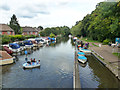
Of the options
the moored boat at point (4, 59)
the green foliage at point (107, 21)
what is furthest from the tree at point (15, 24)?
the moored boat at point (4, 59)

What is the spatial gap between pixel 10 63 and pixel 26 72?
19.7 ft

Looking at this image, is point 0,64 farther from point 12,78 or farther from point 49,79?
point 49,79

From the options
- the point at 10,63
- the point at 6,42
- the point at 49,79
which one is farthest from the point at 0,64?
the point at 6,42

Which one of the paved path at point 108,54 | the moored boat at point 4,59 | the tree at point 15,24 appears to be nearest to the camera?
the paved path at point 108,54

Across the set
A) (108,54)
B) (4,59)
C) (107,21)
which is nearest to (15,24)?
(4,59)

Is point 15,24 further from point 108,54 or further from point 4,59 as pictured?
point 108,54

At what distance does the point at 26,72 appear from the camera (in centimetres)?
1551

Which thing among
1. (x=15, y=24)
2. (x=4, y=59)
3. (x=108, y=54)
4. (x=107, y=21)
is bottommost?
(x=4, y=59)

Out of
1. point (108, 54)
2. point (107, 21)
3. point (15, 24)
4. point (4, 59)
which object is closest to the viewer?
point (4, 59)

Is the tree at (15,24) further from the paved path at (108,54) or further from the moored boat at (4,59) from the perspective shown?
the paved path at (108,54)

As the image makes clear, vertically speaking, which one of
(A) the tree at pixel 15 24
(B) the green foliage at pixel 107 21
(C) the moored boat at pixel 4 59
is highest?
(A) the tree at pixel 15 24

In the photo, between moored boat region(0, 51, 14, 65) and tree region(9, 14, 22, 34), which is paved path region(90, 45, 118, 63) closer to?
moored boat region(0, 51, 14, 65)

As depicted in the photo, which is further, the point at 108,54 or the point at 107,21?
the point at 107,21

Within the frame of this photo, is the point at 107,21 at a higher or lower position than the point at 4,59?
higher
